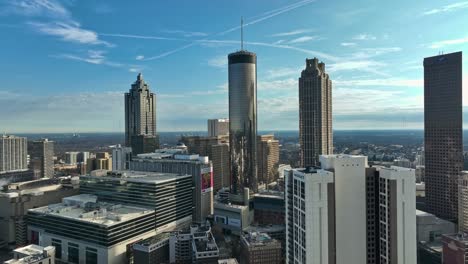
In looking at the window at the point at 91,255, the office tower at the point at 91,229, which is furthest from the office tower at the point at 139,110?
the window at the point at 91,255

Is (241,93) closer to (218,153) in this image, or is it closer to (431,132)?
(218,153)

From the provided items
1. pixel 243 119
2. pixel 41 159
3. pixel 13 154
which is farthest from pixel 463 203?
pixel 13 154

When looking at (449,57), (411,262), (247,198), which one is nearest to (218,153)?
(247,198)

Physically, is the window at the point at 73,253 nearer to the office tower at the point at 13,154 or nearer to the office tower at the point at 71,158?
the office tower at the point at 13,154

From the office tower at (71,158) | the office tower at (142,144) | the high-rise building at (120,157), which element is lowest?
the office tower at (71,158)

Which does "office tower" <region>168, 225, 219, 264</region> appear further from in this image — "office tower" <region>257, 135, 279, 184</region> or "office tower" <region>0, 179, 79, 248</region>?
"office tower" <region>257, 135, 279, 184</region>

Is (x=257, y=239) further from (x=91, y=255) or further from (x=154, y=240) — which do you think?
(x=91, y=255)

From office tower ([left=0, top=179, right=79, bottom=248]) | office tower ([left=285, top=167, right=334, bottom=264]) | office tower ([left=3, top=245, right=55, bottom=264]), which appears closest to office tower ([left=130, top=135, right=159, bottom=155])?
office tower ([left=0, top=179, right=79, bottom=248])
